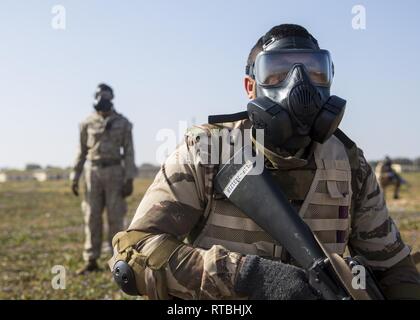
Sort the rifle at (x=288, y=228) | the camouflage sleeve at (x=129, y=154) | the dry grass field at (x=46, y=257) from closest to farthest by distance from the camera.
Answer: the rifle at (x=288, y=228)
the dry grass field at (x=46, y=257)
the camouflage sleeve at (x=129, y=154)

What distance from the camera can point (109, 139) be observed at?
8.28 meters

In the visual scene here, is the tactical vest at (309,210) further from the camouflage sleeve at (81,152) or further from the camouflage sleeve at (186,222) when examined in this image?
the camouflage sleeve at (81,152)

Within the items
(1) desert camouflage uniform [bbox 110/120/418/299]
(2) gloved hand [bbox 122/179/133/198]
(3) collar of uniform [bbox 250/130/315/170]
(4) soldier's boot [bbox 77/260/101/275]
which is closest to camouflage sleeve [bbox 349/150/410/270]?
(1) desert camouflage uniform [bbox 110/120/418/299]

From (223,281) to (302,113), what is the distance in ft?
2.33

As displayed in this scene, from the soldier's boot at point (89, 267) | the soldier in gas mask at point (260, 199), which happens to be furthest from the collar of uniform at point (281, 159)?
the soldier's boot at point (89, 267)

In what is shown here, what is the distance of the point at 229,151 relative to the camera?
248 centimetres

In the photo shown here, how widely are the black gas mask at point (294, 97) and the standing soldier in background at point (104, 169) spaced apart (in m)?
5.92

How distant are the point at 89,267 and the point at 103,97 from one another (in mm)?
2356

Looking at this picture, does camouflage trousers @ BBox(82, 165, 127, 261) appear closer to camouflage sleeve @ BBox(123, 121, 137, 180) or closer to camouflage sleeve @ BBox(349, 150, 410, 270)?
camouflage sleeve @ BBox(123, 121, 137, 180)

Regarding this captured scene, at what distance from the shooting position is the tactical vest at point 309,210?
8.06 feet

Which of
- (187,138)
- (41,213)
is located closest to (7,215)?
(41,213)

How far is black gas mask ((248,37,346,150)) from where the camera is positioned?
233 centimetres

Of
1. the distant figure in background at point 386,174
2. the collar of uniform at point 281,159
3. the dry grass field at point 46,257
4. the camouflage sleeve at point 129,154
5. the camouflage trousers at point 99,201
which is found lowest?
the distant figure in background at point 386,174

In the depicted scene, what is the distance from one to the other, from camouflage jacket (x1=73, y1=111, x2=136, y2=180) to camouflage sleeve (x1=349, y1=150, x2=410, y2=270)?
591cm
